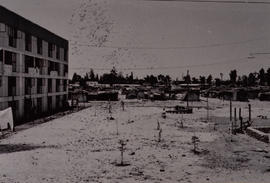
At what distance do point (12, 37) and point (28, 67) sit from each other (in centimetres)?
563

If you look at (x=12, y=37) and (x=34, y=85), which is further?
(x=34, y=85)

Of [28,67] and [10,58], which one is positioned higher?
[10,58]

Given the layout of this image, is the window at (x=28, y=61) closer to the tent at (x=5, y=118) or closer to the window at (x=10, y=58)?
the window at (x=10, y=58)

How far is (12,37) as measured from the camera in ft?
121

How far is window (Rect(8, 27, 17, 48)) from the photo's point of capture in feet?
119

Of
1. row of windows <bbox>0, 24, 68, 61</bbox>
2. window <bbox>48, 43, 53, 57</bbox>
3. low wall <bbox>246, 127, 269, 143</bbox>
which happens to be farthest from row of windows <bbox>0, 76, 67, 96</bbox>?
low wall <bbox>246, 127, 269, 143</bbox>

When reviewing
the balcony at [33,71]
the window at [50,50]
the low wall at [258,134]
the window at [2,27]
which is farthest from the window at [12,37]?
the low wall at [258,134]

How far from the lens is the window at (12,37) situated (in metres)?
36.3

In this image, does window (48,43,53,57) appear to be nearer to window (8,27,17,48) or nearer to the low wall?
window (8,27,17,48)

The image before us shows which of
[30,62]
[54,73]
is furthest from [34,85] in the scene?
[54,73]

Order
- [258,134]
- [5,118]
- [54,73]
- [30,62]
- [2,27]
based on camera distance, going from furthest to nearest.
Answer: [54,73], [30,62], [2,27], [258,134], [5,118]

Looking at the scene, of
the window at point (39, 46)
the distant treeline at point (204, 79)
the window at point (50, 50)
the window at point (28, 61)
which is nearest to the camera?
the window at point (28, 61)

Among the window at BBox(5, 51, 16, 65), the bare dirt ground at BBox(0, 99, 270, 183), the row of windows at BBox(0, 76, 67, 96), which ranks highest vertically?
the window at BBox(5, 51, 16, 65)

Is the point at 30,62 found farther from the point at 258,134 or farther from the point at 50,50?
the point at 258,134
